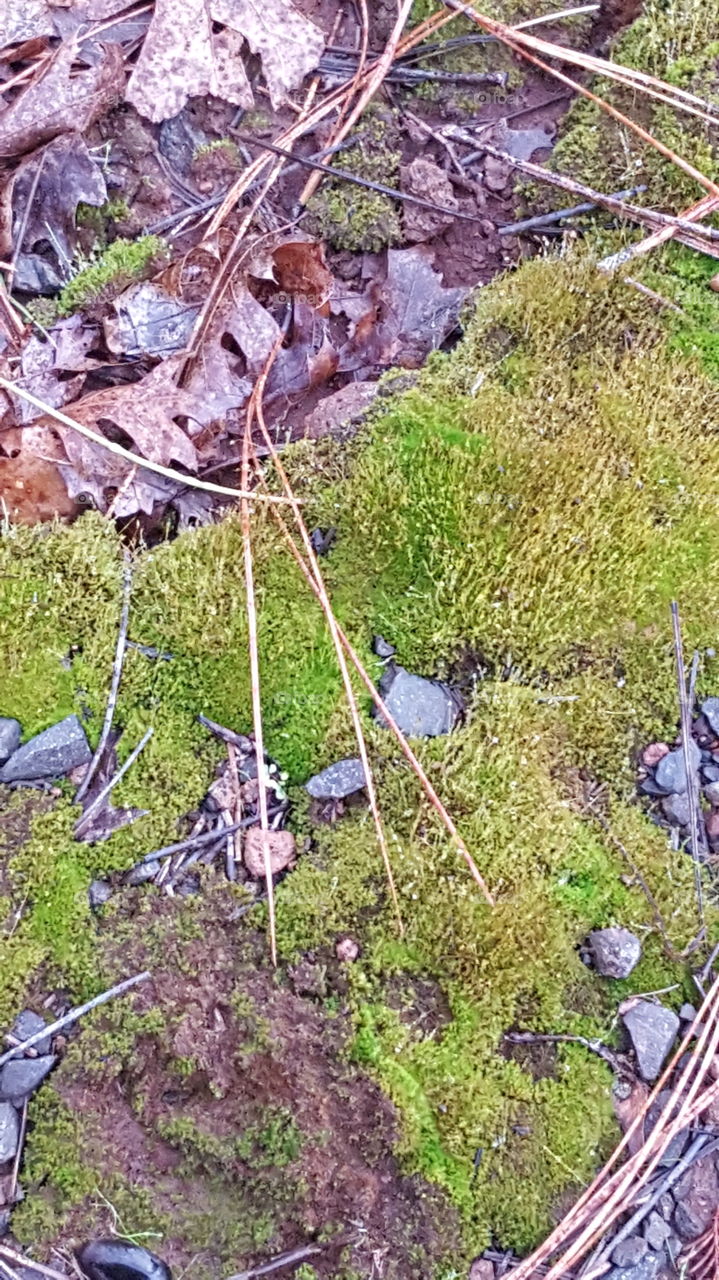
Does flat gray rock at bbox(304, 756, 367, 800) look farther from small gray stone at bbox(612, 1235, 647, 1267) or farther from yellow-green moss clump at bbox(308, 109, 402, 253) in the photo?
yellow-green moss clump at bbox(308, 109, 402, 253)

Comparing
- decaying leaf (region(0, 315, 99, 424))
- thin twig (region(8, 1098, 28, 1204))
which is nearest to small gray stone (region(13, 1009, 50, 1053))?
thin twig (region(8, 1098, 28, 1204))

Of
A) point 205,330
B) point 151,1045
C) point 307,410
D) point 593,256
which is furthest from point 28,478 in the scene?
point 593,256

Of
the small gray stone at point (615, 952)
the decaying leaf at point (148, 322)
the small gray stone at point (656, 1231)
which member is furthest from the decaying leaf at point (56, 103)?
the small gray stone at point (656, 1231)

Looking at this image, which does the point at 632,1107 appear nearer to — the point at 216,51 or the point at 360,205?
the point at 360,205

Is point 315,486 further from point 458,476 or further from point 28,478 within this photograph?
point 28,478

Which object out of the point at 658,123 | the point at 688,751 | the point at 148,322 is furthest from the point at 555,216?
the point at 688,751

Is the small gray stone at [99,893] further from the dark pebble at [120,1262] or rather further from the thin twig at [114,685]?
the dark pebble at [120,1262]

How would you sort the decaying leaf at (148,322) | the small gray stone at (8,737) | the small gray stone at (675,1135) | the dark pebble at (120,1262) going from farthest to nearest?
the decaying leaf at (148,322)
the small gray stone at (8,737)
the small gray stone at (675,1135)
the dark pebble at (120,1262)
